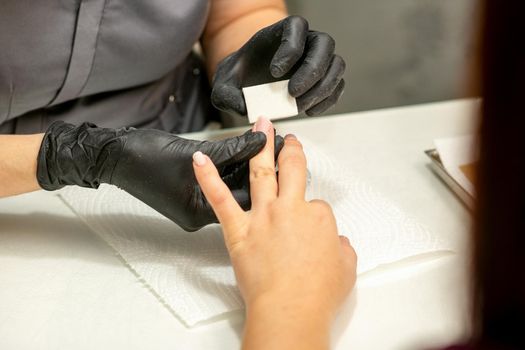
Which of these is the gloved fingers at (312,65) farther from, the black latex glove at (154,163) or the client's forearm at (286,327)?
the client's forearm at (286,327)

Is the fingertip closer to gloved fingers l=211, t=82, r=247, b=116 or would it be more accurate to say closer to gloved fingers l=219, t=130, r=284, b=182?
gloved fingers l=219, t=130, r=284, b=182

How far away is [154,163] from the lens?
0.85 metres

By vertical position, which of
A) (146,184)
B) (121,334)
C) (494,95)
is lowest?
(121,334)

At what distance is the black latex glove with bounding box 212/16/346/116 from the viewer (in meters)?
0.93

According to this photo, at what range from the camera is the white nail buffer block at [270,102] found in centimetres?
94

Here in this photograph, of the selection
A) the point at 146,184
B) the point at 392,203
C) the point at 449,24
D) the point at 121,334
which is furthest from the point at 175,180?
the point at 449,24

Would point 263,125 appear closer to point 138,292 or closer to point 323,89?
point 323,89

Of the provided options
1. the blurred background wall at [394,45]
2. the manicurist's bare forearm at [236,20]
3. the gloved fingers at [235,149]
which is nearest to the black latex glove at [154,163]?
the gloved fingers at [235,149]

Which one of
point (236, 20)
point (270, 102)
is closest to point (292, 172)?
point (270, 102)

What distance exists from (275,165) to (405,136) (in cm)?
40

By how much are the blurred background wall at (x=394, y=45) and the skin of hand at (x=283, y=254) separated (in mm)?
705

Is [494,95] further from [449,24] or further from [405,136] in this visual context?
[449,24]

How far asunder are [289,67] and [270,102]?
0.19ft

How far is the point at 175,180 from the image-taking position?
0.85m
